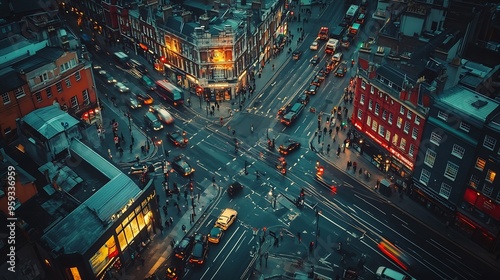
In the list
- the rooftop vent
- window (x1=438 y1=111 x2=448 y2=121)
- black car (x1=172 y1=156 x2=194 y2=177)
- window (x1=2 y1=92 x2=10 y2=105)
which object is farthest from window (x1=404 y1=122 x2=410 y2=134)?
window (x1=2 y1=92 x2=10 y2=105)

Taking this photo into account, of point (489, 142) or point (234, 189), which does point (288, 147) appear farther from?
point (489, 142)

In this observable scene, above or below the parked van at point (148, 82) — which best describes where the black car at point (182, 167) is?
below

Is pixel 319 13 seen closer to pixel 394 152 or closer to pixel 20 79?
pixel 394 152

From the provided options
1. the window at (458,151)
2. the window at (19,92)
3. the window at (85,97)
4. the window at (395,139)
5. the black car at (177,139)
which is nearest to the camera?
the window at (458,151)

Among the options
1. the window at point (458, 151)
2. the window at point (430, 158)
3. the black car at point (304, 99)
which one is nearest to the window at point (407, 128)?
the window at point (430, 158)

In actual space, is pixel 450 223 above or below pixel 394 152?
below

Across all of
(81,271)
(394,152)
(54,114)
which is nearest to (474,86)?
(394,152)

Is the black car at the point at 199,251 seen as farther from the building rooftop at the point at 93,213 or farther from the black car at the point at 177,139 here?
the black car at the point at 177,139
